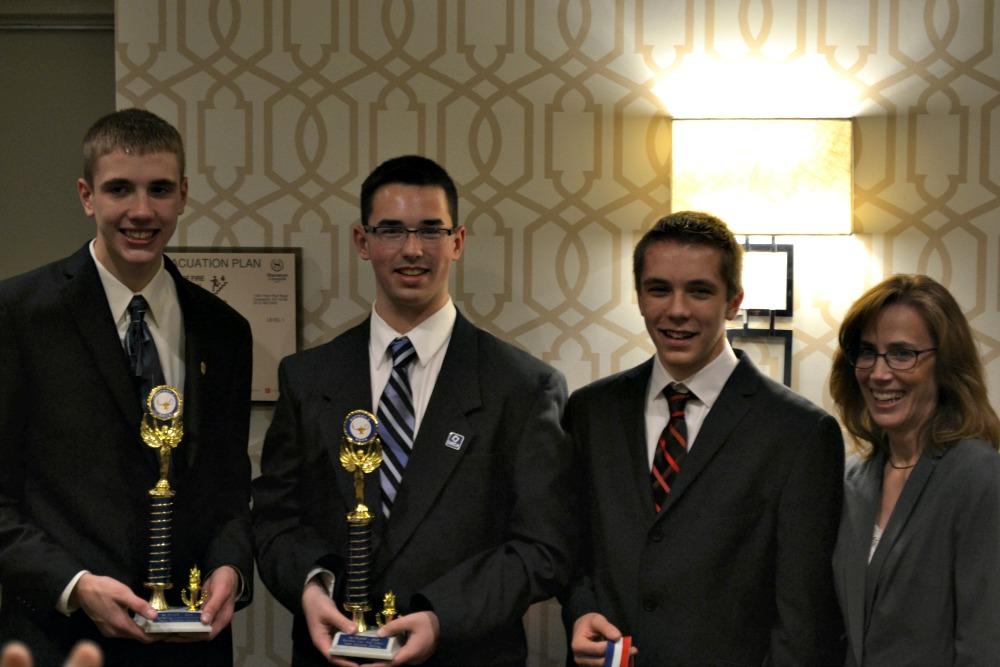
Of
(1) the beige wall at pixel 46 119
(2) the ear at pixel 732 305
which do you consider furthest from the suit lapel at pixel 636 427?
(1) the beige wall at pixel 46 119

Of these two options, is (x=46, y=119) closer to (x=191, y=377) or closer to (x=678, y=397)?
(x=191, y=377)

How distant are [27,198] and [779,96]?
8.30 feet

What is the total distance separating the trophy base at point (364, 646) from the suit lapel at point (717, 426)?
661 mm

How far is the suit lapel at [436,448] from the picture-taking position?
8.06ft

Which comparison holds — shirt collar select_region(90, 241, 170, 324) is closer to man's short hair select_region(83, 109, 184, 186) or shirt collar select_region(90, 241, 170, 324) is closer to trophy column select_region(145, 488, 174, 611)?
man's short hair select_region(83, 109, 184, 186)

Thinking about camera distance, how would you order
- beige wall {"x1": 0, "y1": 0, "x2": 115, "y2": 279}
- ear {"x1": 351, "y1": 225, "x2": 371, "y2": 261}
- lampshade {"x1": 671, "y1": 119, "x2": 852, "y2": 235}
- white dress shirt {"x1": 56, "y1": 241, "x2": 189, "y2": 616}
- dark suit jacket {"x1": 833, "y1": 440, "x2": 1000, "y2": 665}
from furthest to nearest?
beige wall {"x1": 0, "y1": 0, "x2": 115, "y2": 279}
lampshade {"x1": 671, "y1": 119, "x2": 852, "y2": 235}
ear {"x1": 351, "y1": 225, "x2": 371, "y2": 261}
white dress shirt {"x1": 56, "y1": 241, "x2": 189, "y2": 616}
dark suit jacket {"x1": 833, "y1": 440, "x2": 1000, "y2": 665}

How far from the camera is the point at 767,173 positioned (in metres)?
3.09

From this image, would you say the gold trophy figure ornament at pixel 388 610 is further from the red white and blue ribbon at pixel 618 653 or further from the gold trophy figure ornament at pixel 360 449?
the red white and blue ribbon at pixel 618 653

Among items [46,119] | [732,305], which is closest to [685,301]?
[732,305]

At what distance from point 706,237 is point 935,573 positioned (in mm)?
865

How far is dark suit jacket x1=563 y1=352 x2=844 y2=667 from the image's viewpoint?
236 cm

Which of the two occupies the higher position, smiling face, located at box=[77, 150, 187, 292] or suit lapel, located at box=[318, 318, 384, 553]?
smiling face, located at box=[77, 150, 187, 292]

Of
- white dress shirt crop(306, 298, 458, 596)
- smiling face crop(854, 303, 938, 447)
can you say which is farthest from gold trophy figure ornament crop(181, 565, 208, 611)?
smiling face crop(854, 303, 938, 447)

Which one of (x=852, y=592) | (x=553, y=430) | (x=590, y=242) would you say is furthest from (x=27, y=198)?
(x=852, y=592)
